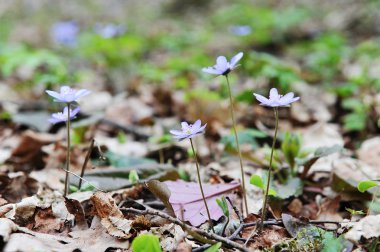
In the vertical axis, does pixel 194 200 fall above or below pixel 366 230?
below

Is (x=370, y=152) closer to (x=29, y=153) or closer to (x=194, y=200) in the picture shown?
(x=194, y=200)

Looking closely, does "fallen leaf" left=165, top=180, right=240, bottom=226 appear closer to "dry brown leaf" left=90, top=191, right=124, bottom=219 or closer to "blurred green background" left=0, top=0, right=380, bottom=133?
"dry brown leaf" left=90, top=191, right=124, bottom=219

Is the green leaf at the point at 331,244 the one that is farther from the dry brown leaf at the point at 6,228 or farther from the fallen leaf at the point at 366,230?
the dry brown leaf at the point at 6,228

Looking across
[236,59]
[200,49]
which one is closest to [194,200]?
[236,59]

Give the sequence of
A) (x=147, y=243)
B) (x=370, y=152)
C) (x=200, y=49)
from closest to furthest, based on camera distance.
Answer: (x=147, y=243)
(x=370, y=152)
(x=200, y=49)

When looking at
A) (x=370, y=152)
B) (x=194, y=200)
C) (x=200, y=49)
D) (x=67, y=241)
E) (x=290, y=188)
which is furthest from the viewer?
(x=200, y=49)

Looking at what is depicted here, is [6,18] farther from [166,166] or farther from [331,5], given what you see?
[166,166]

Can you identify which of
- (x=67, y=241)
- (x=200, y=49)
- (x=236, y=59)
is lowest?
(x=200, y=49)
